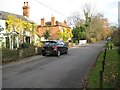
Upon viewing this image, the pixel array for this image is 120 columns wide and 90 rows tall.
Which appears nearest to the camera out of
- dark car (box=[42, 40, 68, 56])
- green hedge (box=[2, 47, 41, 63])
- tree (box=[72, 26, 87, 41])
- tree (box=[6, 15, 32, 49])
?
green hedge (box=[2, 47, 41, 63])

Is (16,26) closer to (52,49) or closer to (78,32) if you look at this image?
(52,49)

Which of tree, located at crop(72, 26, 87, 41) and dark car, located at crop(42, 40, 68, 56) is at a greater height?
tree, located at crop(72, 26, 87, 41)

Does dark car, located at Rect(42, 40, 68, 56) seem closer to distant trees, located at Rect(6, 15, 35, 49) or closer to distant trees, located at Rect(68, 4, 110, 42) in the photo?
distant trees, located at Rect(6, 15, 35, 49)

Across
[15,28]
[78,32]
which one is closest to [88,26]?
[78,32]

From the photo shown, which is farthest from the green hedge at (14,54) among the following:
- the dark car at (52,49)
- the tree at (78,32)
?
the tree at (78,32)

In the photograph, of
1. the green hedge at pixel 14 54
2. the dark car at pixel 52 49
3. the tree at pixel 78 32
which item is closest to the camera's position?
the green hedge at pixel 14 54

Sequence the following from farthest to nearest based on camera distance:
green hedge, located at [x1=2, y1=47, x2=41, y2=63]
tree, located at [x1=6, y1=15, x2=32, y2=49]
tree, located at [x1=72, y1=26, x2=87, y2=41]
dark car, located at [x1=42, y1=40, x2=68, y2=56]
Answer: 1. tree, located at [x1=72, y1=26, x2=87, y2=41]
2. tree, located at [x1=6, y1=15, x2=32, y2=49]
3. dark car, located at [x1=42, y1=40, x2=68, y2=56]
4. green hedge, located at [x1=2, y1=47, x2=41, y2=63]

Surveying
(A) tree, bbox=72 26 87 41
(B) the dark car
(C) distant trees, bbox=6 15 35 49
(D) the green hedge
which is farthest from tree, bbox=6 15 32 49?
(A) tree, bbox=72 26 87 41

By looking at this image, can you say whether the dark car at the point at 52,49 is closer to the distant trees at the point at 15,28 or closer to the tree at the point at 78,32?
the distant trees at the point at 15,28

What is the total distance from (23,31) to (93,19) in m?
47.8

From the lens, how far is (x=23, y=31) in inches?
1439

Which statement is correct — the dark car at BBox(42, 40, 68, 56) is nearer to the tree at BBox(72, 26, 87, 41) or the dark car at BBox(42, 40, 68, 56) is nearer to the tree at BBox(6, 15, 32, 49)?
the tree at BBox(6, 15, 32, 49)

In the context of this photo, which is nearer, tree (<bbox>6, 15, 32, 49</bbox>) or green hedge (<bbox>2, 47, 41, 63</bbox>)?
green hedge (<bbox>2, 47, 41, 63</bbox>)

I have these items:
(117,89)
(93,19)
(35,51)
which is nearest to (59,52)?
(35,51)
